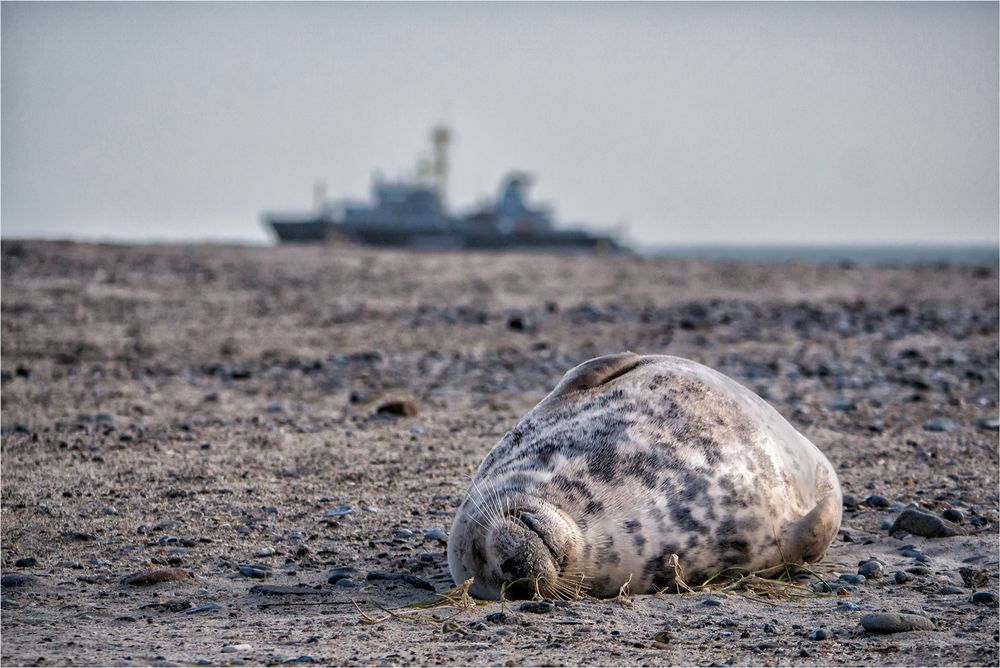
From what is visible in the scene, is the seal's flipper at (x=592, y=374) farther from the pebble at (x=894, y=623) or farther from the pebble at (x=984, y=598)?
the pebble at (x=984, y=598)

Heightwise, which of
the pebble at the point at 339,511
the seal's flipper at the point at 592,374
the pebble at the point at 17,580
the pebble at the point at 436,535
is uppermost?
the seal's flipper at the point at 592,374

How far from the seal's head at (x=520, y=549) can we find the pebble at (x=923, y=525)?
180 centimetres

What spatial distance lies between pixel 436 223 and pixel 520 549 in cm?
4803

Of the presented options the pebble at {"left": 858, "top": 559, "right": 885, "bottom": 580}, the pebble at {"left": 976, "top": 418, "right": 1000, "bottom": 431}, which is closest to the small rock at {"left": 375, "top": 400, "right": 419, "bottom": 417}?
the pebble at {"left": 976, "top": 418, "right": 1000, "bottom": 431}

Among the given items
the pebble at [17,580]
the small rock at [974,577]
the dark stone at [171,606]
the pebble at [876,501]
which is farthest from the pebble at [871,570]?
the pebble at [17,580]

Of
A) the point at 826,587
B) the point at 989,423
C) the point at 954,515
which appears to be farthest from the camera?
the point at 989,423

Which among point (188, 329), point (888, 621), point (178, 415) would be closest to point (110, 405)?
point (178, 415)

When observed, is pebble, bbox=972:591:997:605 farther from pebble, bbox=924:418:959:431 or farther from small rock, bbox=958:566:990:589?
pebble, bbox=924:418:959:431

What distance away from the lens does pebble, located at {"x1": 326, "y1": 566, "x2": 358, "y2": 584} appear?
4.28 metres

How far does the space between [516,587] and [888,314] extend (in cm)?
953

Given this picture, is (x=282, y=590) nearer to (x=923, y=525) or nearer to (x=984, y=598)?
(x=984, y=598)

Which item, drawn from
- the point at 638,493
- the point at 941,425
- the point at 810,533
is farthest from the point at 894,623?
the point at 941,425

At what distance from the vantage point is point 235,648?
134 inches

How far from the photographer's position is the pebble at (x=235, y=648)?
3375 mm
